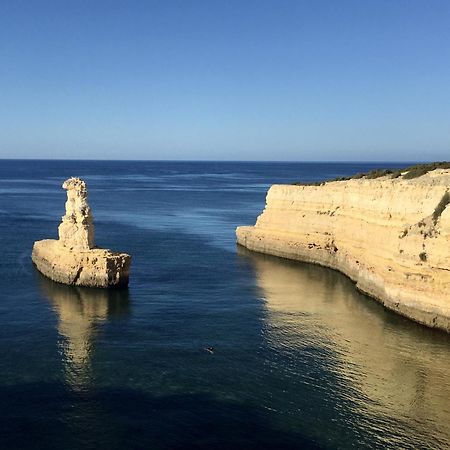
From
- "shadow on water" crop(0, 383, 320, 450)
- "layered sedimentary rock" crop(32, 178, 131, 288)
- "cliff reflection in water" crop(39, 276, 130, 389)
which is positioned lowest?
"shadow on water" crop(0, 383, 320, 450)

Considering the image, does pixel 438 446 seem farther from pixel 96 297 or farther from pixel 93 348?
pixel 96 297

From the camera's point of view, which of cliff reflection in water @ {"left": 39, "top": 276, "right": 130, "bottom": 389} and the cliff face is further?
the cliff face

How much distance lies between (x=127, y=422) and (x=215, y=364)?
7968mm

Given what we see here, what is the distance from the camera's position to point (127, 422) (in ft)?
84.0

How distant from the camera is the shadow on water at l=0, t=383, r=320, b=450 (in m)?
24.0

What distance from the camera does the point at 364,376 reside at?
3139 cm

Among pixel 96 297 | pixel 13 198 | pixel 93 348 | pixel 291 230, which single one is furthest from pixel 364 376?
pixel 13 198

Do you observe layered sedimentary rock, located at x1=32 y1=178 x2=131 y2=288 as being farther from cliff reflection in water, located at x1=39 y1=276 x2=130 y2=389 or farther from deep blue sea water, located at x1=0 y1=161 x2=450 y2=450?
deep blue sea water, located at x1=0 y1=161 x2=450 y2=450

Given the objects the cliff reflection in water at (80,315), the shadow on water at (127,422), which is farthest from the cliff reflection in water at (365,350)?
the cliff reflection in water at (80,315)

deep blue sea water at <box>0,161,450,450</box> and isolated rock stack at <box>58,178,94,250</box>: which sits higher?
isolated rock stack at <box>58,178,94,250</box>

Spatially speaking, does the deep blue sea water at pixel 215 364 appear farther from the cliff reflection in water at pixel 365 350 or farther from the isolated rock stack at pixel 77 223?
the isolated rock stack at pixel 77 223

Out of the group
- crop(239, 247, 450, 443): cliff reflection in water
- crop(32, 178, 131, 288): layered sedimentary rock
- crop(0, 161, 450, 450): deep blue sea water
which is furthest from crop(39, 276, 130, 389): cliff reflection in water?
crop(239, 247, 450, 443): cliff reflection in water

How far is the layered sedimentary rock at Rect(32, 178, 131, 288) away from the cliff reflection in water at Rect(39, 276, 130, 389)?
0.89 m

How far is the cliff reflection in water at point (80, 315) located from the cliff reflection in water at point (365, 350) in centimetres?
1165
